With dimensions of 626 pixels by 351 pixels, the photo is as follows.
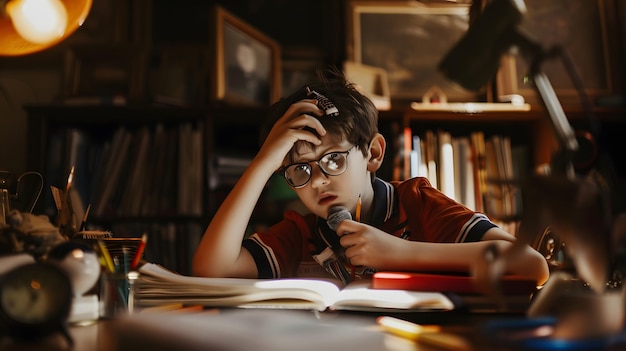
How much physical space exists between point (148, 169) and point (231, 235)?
4.55 ft

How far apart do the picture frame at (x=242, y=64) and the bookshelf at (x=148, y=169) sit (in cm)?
13

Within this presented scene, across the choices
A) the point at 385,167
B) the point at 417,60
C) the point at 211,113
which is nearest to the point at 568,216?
the point at 385,167

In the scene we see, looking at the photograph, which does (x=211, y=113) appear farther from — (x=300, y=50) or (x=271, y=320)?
(x=271, y=320)

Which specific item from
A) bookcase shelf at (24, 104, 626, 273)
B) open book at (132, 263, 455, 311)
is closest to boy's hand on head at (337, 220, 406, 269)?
open book at (132, 263, 455, 311)

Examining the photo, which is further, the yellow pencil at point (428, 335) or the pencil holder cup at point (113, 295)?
the pencil holder cup at point (113, 295)

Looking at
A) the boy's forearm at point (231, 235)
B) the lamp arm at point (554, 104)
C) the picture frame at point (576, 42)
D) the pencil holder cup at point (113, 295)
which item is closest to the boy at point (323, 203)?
the boy's forearm at point (231, 235)

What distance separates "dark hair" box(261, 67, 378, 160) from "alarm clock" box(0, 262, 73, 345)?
783mm

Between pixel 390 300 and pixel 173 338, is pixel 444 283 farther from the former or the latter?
pixel 173 338

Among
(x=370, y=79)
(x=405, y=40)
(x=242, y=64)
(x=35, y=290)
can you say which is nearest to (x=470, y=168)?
(x=370, y=79)

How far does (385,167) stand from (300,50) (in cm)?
85

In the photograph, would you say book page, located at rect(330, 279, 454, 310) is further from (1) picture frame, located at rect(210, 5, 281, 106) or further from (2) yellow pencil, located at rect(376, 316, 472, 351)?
(1) picture frame, located at rect(210, 5, 281, 106)

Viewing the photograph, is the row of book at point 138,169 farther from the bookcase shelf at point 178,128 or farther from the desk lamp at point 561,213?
the desk lamp at point 561,213

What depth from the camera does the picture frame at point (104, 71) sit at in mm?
2549

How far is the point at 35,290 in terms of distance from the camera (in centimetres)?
55
